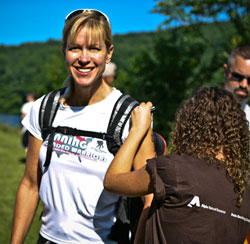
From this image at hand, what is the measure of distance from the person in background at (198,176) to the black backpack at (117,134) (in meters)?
0.10

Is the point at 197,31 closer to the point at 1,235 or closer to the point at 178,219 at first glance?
the point at 1,235

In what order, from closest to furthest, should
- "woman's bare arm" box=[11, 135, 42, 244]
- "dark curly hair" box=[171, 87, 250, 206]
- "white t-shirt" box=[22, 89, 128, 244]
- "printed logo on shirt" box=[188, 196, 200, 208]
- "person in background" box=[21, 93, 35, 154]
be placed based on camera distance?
"printed logo on shirt" box=[188, 196, 200, 208] → "dark curly hair" box=[171, 87, 250, 206] → "white t-shirt" box=[22, 89, 128, 244] → "woman's bare arm" box=[11, 135, 42, 244] → "person in background" box=[21, 93, 35, 154]

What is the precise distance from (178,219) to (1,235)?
4.06 m

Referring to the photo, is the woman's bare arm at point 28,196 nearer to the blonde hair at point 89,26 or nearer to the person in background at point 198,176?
the person in background at point 198,176

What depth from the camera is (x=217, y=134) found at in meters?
1.60

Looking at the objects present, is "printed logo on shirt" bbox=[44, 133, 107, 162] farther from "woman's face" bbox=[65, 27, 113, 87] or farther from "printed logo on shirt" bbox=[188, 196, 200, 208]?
"printed logo on shirt" bbox=[188, 196, 200, 208]

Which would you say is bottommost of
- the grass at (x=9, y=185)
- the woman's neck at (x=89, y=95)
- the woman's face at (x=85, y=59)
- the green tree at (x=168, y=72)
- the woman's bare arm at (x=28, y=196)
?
the grass at (x=9, y=185)

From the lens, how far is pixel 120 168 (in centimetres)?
157

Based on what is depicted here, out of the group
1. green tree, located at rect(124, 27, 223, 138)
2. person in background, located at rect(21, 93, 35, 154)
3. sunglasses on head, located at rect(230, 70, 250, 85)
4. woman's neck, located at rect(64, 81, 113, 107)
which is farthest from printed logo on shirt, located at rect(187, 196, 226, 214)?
green tree, located at rect(124, 27, 223, 138)

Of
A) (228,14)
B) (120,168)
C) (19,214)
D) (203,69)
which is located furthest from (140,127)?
(203,69)

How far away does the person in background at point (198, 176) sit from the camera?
4.74ft

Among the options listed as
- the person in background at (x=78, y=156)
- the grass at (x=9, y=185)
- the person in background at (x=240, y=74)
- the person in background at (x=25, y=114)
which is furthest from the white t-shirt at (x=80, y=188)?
the person in background at (x=25, y=114)

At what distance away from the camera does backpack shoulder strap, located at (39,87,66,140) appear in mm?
1863

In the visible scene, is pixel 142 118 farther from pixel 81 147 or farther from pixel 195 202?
pixel 195 202
